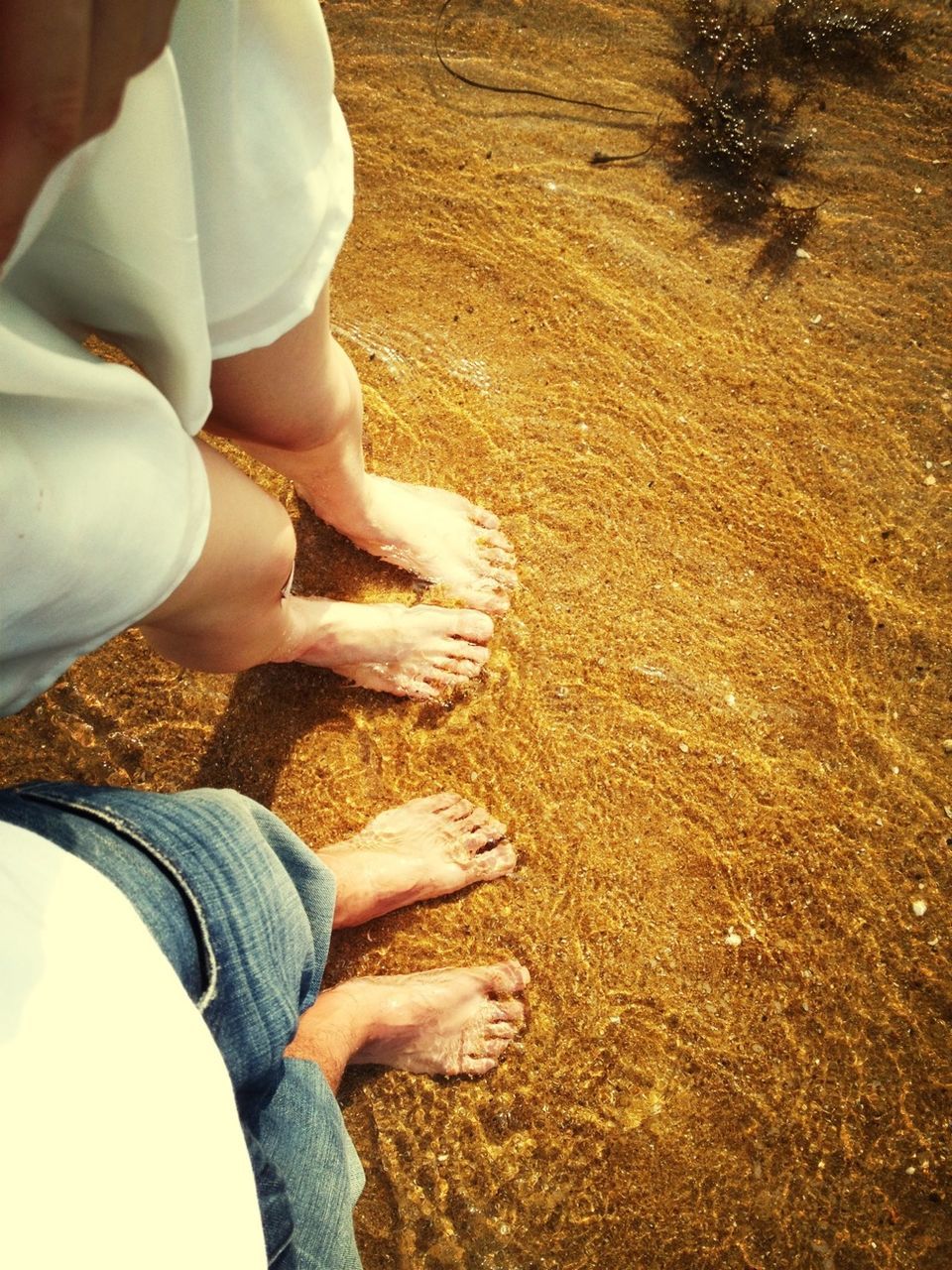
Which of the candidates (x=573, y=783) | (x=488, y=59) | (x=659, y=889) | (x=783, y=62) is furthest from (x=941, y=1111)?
(x=488, y=59)

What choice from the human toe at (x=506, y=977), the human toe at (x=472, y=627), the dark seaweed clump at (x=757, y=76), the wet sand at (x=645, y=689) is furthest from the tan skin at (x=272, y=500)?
the dark seaweed clump at (x=757, y=76)

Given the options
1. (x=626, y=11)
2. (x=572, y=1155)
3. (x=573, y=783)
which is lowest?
(x=572, y=1155)

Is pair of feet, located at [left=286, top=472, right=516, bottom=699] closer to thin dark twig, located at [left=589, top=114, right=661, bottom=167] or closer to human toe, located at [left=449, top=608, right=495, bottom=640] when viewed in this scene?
human toe, located at [left=449, top=608, right=495, bottom=640]

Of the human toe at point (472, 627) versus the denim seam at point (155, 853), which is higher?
the denim seam at point (155, 853)

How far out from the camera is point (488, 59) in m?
2.60

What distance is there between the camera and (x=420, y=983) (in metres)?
1.89

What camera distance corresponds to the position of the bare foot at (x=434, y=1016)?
5.94 ft

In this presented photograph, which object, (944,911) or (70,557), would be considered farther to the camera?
(944,911)

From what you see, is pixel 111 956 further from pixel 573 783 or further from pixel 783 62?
pixel 783 62

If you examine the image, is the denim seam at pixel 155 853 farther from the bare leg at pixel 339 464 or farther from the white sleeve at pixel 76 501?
the bare leg at pixel 339 464

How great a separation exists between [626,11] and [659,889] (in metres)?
2.61

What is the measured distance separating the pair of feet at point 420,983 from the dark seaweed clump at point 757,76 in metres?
1.92

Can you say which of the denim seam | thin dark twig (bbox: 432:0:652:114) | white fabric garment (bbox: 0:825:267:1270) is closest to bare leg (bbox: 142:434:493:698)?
the denim seam

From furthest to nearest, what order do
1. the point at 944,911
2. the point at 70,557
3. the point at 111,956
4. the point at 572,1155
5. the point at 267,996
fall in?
the point at 944,911, the point at 572,1155, the point at 267,996, the point at 70,557, the point at 111,956
